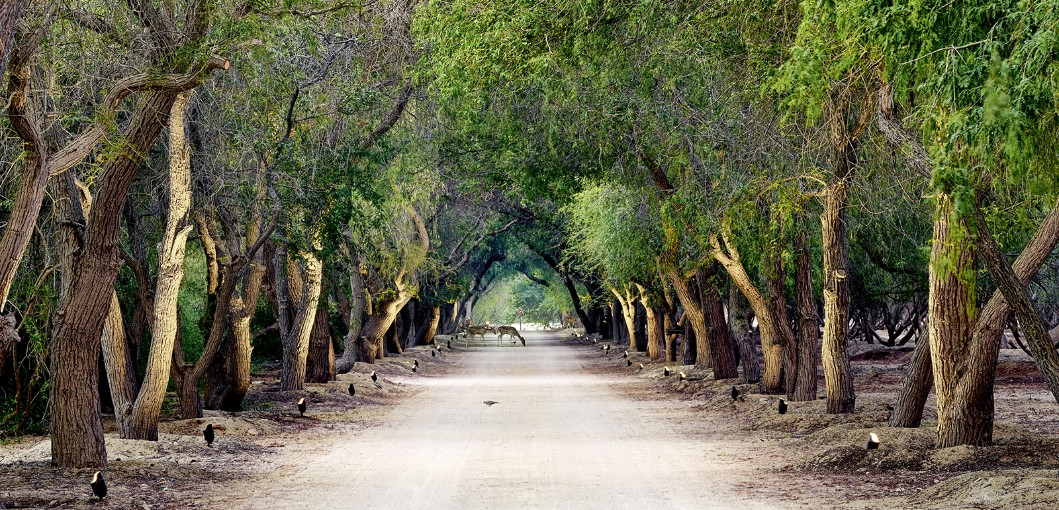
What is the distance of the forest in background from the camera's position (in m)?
8.61

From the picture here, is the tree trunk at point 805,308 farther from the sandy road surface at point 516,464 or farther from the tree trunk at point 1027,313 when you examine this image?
the tree trunk at point 1027,313

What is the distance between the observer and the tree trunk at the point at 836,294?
15562 millimetres

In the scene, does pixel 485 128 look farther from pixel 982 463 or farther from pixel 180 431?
pixel 982 463

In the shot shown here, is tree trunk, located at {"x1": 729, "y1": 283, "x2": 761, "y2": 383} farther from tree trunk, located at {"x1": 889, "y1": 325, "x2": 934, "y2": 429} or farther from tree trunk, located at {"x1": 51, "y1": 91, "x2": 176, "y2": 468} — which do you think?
tree trunk, located at {"x1": 51, "y1": 91, "x2": 176, "y2": 468}

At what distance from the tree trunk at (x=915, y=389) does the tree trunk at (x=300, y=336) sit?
478 inches

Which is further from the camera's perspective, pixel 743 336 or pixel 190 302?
pixel 190 302

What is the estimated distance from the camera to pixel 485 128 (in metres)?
22.2

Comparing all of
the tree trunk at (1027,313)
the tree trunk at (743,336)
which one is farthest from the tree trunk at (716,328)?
the tree trunk at (1027,313)

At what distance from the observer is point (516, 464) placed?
13.2m

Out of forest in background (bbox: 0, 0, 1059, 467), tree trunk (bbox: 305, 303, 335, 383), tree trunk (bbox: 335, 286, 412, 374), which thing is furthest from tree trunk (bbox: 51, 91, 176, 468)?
tree trunk (bbox: 335, 286, 412, 374)

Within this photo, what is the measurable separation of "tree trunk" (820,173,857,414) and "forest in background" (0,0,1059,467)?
4cm

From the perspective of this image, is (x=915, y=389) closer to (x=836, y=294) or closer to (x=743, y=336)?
(x=836, y=294)

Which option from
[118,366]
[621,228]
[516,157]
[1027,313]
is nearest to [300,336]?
[516,157]

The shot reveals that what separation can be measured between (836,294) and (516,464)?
5505 mm
